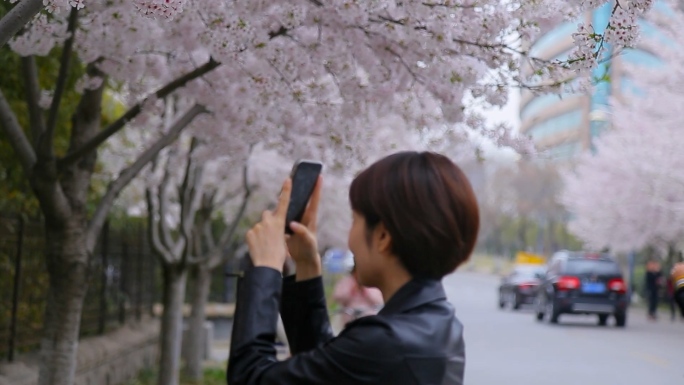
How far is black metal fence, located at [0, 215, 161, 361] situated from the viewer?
9125mm

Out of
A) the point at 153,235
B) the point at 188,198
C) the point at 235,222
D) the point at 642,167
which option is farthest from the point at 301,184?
the point at 642,167

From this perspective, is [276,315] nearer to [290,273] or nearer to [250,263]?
[250,263]

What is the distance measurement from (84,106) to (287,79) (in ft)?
4.66

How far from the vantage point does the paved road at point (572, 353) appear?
570 inches

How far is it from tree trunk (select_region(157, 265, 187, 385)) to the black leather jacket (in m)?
9.36

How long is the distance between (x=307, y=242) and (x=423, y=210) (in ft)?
1.40

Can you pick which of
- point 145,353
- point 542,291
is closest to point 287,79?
point 145,353

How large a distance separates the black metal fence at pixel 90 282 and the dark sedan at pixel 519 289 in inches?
723

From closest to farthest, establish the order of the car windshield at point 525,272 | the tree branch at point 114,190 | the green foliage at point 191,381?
the tree branch at point 114,190, the green foliage at point 191,381, the car windshield at point 525,272

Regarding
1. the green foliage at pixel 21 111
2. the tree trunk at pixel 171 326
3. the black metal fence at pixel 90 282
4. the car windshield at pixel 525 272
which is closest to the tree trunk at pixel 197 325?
the black metal fence at pixel 90 282

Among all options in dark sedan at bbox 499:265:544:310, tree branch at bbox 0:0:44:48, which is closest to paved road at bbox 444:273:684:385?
dark sedan at bbox 499:265:544:310

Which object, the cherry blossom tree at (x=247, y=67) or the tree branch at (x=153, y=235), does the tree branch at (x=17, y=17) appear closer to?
the cherry blossom tree at (x=247, y=67)

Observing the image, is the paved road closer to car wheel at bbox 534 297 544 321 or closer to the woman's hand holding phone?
car wheel at bbox 534 297 544 321

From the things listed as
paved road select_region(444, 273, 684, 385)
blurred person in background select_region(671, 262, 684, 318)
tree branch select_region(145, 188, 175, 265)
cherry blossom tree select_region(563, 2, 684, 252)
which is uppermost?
cherry blossom tree select_region(563, 2, 684, 252)
